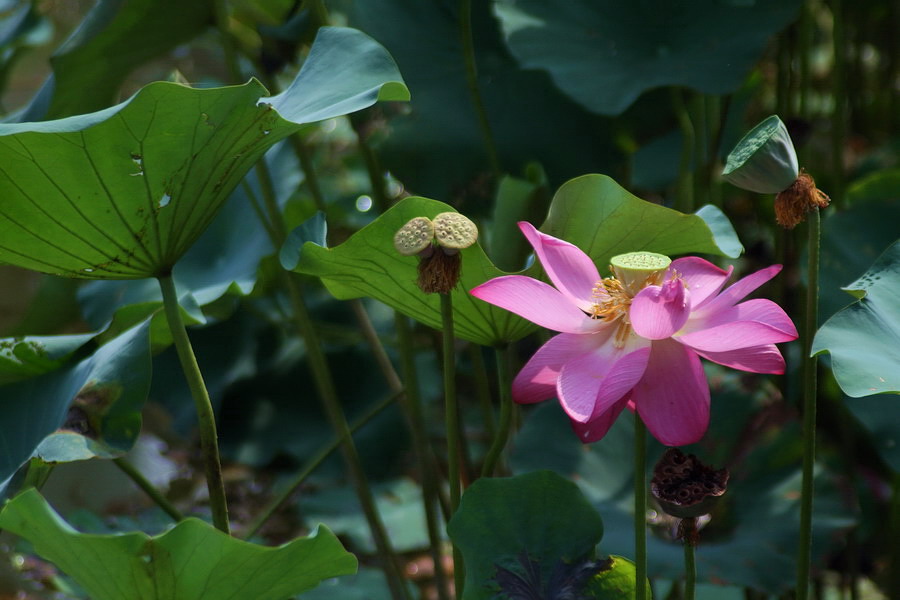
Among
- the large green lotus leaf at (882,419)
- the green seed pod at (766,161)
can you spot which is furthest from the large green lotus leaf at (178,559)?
the large green lotus leaf at (882,419)

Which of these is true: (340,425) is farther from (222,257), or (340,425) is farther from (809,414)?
(809,414)

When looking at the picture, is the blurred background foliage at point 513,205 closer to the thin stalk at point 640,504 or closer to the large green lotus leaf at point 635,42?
the large green lotus leaf at point 635,42

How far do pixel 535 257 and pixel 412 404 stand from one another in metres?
0.29

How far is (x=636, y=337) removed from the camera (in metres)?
0.51

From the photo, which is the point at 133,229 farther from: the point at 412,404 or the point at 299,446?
the point at 299,446

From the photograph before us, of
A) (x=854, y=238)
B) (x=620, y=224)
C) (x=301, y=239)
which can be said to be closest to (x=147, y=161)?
(x=301, y=239)

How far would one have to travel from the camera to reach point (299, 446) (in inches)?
53.1

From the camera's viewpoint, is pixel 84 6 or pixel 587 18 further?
pixel 84 6

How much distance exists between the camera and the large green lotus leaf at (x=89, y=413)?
0.63 metres

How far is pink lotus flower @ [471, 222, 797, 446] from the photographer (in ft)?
1.51

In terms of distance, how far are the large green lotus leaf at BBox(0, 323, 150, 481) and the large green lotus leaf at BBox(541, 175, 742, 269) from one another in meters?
0.32

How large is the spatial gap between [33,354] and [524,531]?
0.44m

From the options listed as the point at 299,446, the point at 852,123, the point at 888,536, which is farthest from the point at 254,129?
the point at 852,123

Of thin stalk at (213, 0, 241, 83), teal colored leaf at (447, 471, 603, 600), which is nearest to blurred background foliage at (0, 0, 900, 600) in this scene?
thin stalk at (213, 0, 241, 83)
